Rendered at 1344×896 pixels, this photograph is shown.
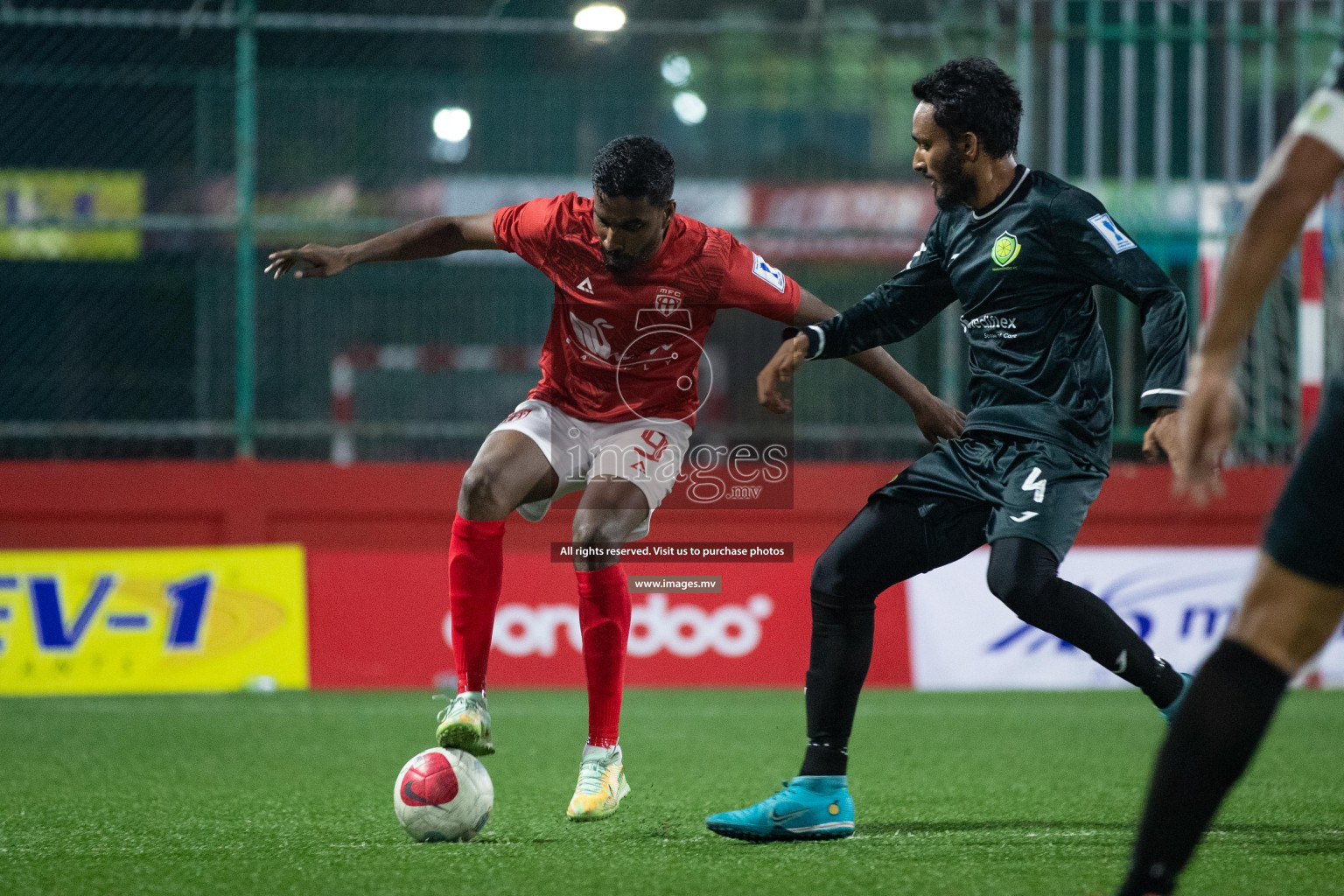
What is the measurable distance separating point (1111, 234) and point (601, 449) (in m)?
1.63

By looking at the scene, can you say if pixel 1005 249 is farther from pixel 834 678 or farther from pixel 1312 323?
pixel 1312 323

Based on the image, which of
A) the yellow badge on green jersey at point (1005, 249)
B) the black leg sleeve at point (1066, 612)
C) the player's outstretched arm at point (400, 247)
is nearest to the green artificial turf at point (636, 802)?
the black leg sleeve at point (1066, 612)

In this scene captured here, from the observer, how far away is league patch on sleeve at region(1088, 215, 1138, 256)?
12.5 ft

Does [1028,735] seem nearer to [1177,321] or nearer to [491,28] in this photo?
[1177,321]

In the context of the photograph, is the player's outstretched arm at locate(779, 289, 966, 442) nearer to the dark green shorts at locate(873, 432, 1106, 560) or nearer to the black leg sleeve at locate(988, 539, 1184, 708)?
the dark green shorts at locate(873, 432, 1106, 560)

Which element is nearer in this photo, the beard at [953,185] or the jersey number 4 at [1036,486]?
the jersey number 4 at [1036,486]

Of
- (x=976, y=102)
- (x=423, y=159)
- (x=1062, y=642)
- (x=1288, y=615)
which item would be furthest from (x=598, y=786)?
(x=423, y=159)

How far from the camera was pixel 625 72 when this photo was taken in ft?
35.2

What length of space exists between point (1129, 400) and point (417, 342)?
4.88 meters

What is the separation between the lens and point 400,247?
176 inches

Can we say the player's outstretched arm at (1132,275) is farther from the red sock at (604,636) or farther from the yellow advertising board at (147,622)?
the yellow advertising board at (147,622)

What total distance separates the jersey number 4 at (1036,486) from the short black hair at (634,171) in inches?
51.7

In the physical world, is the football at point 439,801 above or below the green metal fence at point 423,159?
below

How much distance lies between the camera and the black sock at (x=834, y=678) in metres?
3.89
